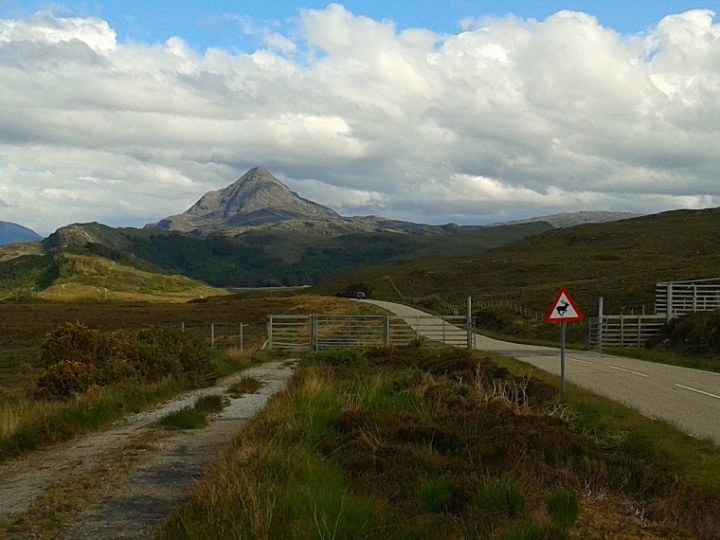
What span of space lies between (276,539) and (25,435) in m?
6.89

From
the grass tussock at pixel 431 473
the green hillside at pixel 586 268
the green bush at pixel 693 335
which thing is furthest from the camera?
the green hillside at pixel 586 268

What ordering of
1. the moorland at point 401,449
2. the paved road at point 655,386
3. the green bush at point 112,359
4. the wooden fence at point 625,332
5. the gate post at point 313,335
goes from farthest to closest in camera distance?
the wooden fence at point 625,332 < the gate post at point 313,335 < the green bush at point 112,359 < the paved road at point 655,386 < the moorland at point 401,449

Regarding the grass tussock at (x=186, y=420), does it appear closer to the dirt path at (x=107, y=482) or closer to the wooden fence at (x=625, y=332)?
the dirt path at (x=107, y=482)

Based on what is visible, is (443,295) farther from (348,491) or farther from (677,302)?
(348,491)

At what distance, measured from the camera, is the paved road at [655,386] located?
14250 mm

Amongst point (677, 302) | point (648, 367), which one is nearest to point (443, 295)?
point (677, 302)

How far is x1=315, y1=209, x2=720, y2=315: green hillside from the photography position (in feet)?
226

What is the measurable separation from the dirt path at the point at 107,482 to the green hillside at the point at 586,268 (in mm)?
47622

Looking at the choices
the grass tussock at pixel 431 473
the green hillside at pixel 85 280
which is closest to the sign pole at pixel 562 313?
the grass tussock at pixel 431 473

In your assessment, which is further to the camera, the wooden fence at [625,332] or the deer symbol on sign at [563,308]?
the wooden fence at [625,332]

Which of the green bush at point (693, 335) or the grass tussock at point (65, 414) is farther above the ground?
the grass tussock at point (65, 414)

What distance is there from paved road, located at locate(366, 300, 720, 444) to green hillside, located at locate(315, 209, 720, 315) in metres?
29.3

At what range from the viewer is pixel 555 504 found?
727 cm

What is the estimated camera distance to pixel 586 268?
315 feet
